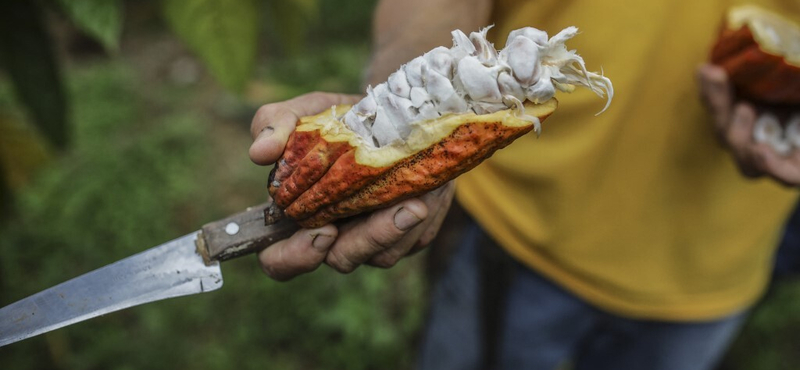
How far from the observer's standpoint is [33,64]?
1.14 m

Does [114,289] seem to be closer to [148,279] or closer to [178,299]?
[148,279]

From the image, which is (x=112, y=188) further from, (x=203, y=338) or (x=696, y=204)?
(x=696, y=204)

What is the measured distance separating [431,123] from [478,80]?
0.08 metres

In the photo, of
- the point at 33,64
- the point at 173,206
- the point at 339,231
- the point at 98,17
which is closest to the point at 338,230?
the point at 339,231

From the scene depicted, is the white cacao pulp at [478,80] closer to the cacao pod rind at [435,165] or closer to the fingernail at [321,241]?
the cacao pod rind at [435,165]

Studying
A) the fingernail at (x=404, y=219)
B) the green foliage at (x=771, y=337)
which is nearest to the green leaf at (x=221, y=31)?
the fingernail at (x=404, y=219)

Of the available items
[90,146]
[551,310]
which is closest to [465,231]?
[551,310]

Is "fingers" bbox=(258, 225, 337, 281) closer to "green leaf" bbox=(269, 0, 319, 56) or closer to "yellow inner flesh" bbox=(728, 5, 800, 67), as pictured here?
"green leaf" bbox=(269, 0, 319, 56)

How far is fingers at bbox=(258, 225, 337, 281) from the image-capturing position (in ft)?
2.90

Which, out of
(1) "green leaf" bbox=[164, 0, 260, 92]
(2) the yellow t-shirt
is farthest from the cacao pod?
(2) the yellow t-shirt

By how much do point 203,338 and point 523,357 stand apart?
1.15 metres

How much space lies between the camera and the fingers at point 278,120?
837mm

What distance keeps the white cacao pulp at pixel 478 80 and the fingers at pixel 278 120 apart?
119 mm

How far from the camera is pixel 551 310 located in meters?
1.47
